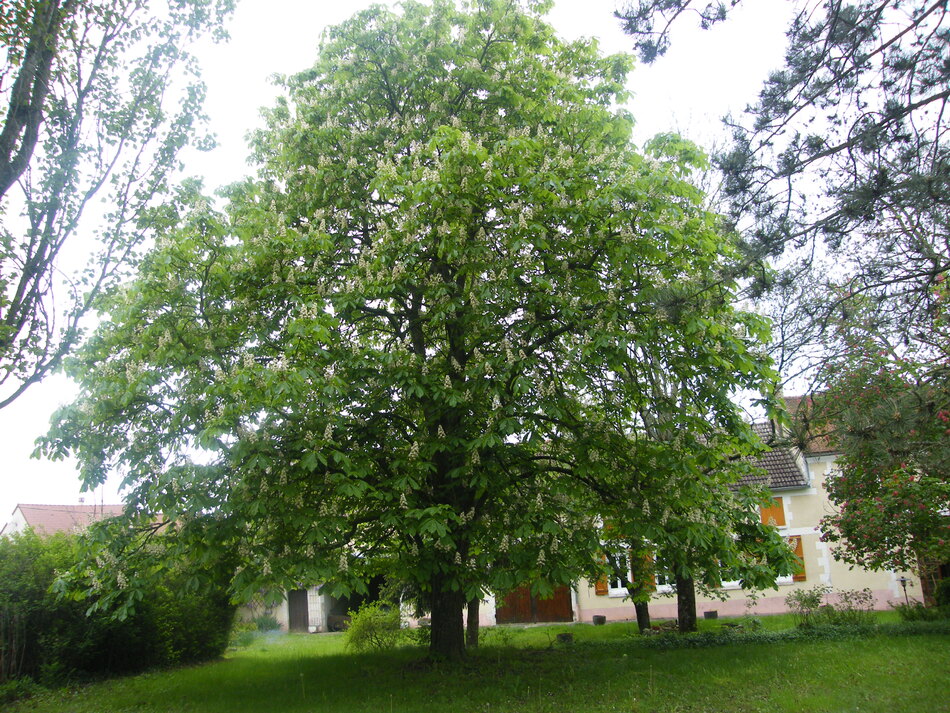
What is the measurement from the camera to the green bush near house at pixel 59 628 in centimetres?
1155

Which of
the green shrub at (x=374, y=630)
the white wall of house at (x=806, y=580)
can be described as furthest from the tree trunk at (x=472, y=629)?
the white wall of house at (x=806, y=580)

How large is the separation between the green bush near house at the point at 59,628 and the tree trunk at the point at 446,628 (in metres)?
3.97

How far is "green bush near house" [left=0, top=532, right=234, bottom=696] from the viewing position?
37.9 feet

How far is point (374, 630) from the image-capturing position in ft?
44.9

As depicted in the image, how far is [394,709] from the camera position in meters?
8.51

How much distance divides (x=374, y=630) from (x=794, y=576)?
1417cm

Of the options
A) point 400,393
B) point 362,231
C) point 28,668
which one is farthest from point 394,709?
A: point 28,668

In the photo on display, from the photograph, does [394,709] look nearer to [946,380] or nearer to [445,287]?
[445,287]

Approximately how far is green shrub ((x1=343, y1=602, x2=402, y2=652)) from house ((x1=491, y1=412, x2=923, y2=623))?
7.33 metres

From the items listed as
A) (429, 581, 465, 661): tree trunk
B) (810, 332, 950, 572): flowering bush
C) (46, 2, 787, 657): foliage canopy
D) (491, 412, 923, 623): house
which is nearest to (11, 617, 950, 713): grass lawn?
(429, 581, 465, 661): tree trunk

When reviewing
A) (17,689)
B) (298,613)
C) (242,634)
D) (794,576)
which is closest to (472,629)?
(17,689)

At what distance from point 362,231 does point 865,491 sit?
36.2 ft

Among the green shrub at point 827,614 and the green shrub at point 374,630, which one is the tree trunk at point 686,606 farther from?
the green shrub at point 374,630

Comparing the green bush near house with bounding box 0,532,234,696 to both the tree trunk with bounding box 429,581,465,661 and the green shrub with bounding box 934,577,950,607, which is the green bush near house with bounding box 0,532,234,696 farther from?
the green shrub with bounding box 934,577,950,607
